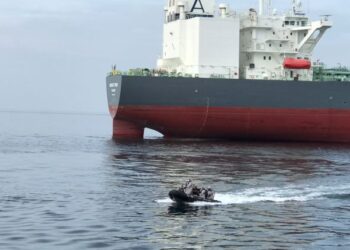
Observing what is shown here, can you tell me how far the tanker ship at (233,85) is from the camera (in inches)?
1951

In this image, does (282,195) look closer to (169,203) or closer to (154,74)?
(169,203)

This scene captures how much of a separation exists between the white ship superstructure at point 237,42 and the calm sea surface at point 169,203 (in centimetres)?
1260

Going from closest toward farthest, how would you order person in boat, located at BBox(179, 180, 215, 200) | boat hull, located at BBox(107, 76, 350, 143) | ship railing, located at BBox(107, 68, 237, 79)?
1. person in boat, located at BBox(179, 180, 215, 200)
2. boat hull, located at BBox(107, 76, 350, 143)
3. ship railing, located at BBox(107, 68, 237, 79)

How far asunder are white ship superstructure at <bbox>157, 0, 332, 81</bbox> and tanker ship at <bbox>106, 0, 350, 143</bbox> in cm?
8

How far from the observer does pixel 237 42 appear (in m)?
52.7

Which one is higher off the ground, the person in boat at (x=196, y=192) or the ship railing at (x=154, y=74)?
the ship railing at (x=154, y=74)

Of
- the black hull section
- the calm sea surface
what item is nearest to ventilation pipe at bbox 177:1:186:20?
the calm sea surface

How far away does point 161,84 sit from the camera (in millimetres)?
49031

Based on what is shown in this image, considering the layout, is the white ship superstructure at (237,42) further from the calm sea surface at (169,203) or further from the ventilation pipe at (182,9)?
the calm sea surface at (169,203)

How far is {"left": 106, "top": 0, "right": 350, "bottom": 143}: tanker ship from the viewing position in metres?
49.6

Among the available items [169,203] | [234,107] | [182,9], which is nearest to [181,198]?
[169,203]

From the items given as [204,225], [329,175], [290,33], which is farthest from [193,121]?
[204,225]

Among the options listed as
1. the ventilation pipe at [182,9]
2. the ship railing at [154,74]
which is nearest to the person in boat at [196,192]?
the ship railing at [154,74]

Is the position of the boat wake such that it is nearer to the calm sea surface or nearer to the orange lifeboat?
the calm sea surface
